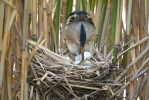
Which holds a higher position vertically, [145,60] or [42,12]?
[42,12]

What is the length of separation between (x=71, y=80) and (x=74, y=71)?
58 mm

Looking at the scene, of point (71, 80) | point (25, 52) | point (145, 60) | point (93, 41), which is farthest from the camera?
point (93, 41)

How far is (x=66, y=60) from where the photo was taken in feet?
6.80

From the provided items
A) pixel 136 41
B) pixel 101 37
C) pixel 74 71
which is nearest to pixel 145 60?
pixel 136 41

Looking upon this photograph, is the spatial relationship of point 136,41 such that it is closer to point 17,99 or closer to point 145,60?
point 145,60

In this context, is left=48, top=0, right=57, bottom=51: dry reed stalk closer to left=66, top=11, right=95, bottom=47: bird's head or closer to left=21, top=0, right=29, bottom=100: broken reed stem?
left=66, top=11, right=95, bottom=47: bird's head

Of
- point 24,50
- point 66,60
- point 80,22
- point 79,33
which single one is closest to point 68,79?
point 66,60

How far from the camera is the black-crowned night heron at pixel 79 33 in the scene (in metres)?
2.23

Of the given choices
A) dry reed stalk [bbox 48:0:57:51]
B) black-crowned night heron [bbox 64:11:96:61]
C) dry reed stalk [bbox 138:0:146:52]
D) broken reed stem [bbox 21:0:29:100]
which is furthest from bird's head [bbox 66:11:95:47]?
broken reed stem [bbox 21:0:29:100]

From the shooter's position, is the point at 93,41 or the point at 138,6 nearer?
the point at 138,6

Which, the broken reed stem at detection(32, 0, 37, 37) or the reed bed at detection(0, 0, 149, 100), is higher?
the broken reed stem at detection(32, 0, 37, 37)

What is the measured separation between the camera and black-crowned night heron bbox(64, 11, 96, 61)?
2.23 meters

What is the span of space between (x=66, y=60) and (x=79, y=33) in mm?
288

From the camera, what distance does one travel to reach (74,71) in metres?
2.00
